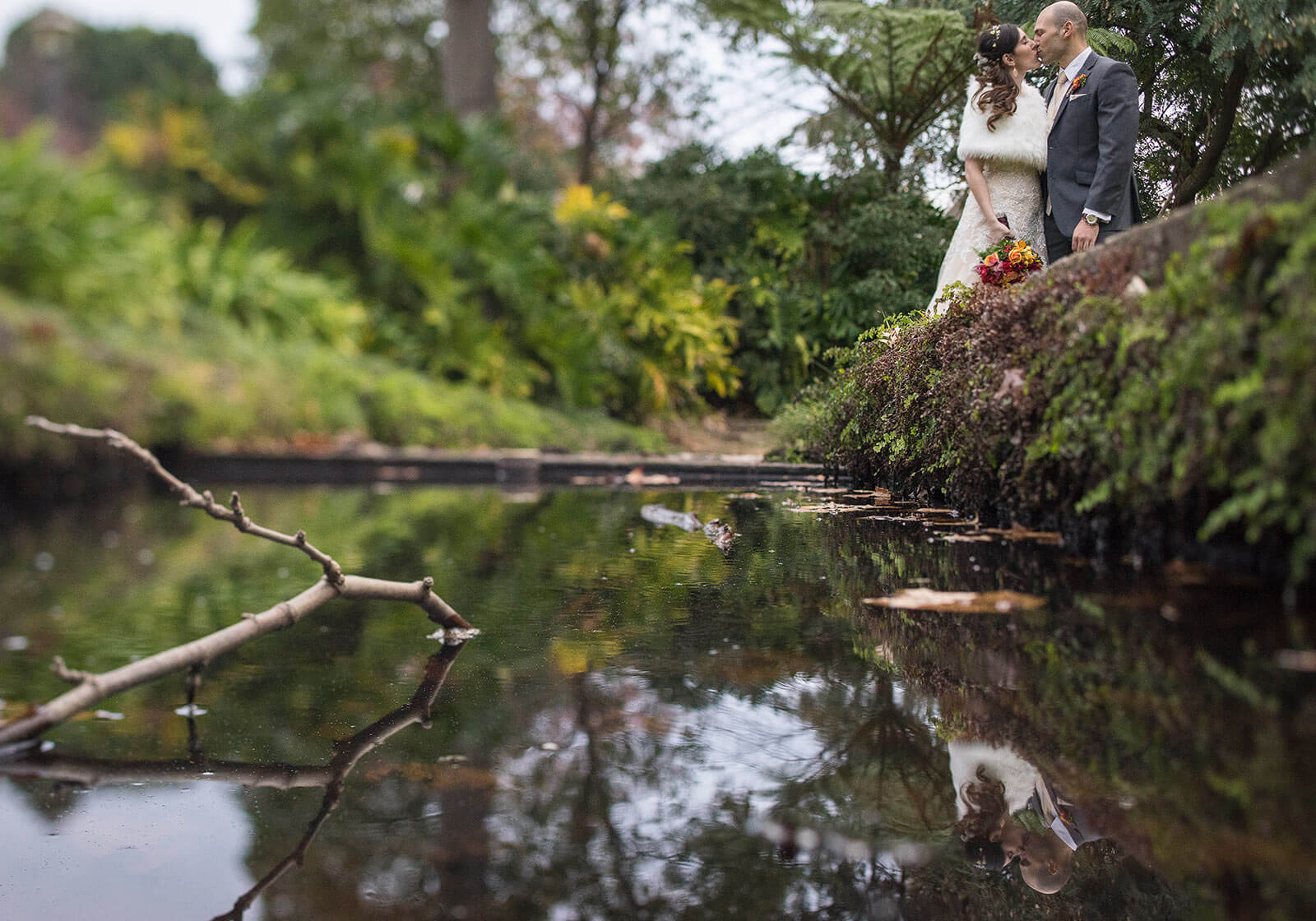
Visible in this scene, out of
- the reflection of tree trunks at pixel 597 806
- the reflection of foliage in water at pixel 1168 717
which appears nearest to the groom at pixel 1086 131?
the reflection of foliage in water at pixel 1168 717

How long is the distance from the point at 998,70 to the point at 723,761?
2.02m

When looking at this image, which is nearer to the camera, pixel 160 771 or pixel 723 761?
pixel 723 761

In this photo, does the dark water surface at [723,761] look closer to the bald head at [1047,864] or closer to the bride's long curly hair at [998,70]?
the bald head at [1047,864]

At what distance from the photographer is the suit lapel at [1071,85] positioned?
2.38m

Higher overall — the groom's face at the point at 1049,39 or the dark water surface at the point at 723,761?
the groom's face at the point at 1049,39

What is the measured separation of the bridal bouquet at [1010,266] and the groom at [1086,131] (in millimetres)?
123

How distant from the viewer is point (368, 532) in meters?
4.33

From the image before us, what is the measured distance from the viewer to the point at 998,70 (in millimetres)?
2562

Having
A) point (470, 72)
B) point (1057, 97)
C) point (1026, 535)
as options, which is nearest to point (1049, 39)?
point (1057, 97)

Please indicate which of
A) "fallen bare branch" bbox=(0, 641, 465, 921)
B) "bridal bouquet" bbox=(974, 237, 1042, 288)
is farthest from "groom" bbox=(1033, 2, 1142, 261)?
"fallen bare branch" bbox=(0, 641, 465, 921)

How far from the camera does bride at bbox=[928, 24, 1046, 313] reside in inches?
100

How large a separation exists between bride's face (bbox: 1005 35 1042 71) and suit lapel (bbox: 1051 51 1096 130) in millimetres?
103

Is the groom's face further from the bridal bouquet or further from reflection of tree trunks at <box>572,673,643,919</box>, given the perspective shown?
reflection of tree trunks at <box>572,673,643,919</box>

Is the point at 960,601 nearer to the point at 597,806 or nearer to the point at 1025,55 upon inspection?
the point at 597,806
